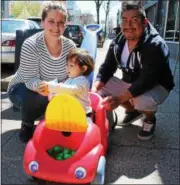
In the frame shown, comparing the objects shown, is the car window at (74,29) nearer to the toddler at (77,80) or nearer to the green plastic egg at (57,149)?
the toddler at (77,80)

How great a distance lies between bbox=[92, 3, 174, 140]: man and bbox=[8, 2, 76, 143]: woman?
524mm

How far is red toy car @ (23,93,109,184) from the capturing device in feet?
6.09

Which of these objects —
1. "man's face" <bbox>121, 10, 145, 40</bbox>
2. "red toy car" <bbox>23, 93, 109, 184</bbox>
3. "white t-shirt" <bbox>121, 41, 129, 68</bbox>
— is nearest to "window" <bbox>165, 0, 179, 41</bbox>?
"white t-shirt" <bbox>121, 41, 129, 68</bbox>

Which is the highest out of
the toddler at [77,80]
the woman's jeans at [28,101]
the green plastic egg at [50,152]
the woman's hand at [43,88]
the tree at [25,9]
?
the tree at [25,9]

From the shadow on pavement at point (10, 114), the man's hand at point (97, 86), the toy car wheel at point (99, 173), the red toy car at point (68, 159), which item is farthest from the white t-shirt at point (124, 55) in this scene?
the shadow on pavement at point (10, 114)

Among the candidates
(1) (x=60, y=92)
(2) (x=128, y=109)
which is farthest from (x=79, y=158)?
(2) (x=128, y=109)

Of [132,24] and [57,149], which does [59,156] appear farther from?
[132,24]

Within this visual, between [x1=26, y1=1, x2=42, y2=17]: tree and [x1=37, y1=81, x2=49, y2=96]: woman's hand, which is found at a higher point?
[x1=26, y1=1, x2=42, y2=17]: tree

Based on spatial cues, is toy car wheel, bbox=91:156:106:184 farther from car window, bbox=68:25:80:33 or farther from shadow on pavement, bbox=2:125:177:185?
car window, bbox=68:25:80:33

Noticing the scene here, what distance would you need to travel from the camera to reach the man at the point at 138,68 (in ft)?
8.77

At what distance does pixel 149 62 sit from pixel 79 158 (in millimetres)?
1168

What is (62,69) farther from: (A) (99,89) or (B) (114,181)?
(B) (114,181)

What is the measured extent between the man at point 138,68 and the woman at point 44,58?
0.52 metres

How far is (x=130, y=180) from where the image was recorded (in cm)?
231
